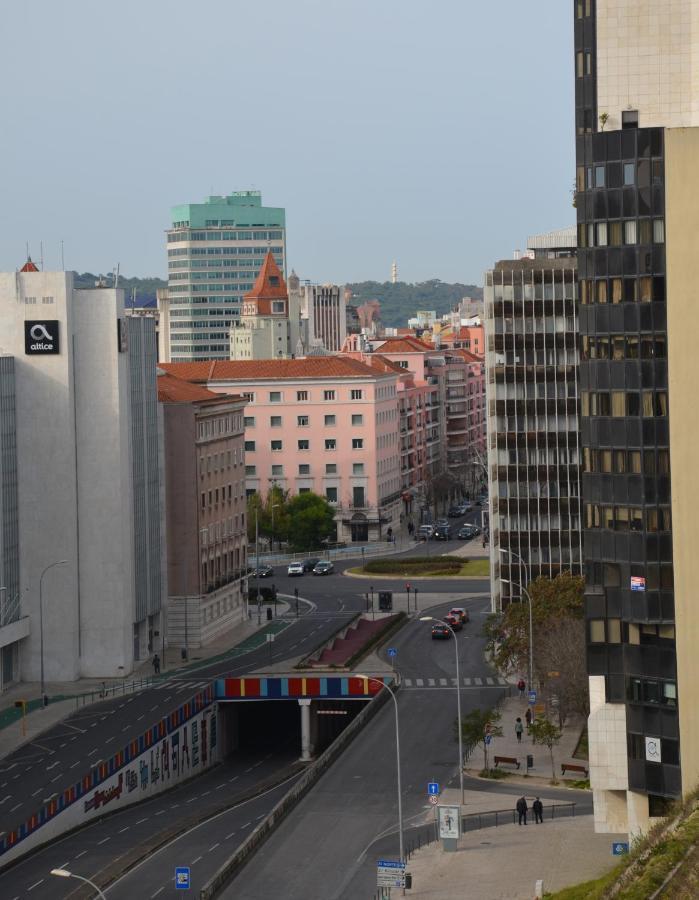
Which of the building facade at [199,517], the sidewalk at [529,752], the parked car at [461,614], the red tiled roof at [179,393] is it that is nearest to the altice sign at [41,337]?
the building facade at [199,517]

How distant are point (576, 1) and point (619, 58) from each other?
3184 mm

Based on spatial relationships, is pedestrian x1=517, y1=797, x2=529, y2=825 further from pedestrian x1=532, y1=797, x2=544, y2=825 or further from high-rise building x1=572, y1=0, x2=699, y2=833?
high-rise building x1=572, y1=0, x2=699, y2=833

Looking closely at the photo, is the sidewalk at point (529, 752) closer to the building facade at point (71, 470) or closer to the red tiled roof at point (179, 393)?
the building facade at point (71, 470)

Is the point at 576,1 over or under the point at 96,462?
over

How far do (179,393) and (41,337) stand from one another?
2283 cm

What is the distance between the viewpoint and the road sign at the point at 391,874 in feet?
240

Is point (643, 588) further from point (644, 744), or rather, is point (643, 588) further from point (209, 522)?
point (209, 522)

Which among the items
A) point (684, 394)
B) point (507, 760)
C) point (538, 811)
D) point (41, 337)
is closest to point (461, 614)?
point (41, 337)

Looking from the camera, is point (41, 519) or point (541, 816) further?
point (41, 519)

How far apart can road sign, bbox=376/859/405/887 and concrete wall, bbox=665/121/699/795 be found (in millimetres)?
10629

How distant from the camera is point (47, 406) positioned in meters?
129

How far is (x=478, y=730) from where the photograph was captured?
102 metres

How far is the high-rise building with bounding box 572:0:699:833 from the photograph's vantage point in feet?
236

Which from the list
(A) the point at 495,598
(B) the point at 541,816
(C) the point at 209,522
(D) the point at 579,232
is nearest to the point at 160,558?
(C) the point at 209,522
